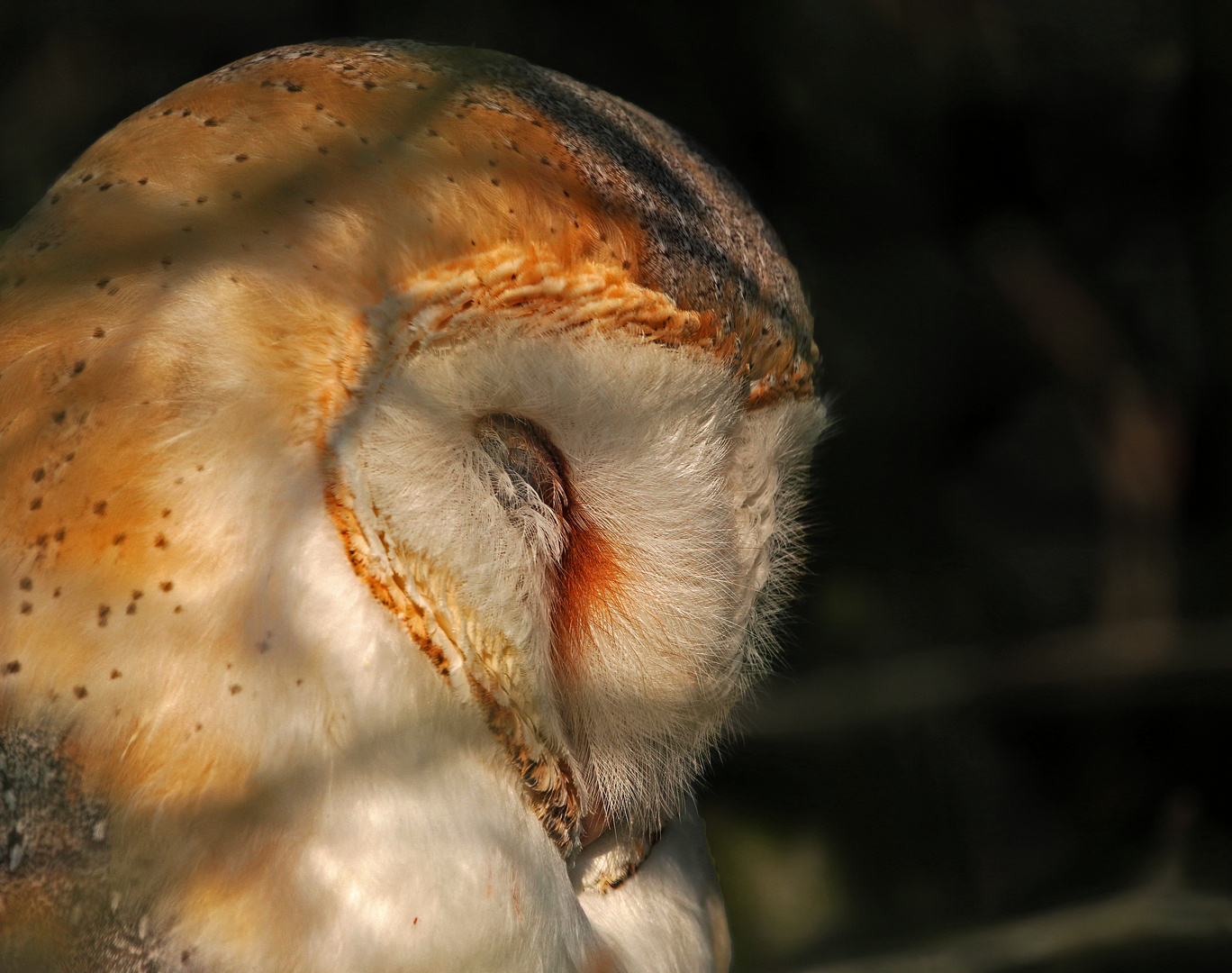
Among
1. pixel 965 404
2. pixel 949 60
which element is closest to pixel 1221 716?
pixel 965 404

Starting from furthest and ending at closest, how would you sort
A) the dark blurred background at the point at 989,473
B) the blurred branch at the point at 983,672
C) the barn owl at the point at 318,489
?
the blurred branch at the point at 983,672
the dark blurred background at the point at 989,473
the barn owl at the point at 318,489

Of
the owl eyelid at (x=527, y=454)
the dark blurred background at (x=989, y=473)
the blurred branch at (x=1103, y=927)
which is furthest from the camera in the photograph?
the blurred branch at (x=1103, y=927)

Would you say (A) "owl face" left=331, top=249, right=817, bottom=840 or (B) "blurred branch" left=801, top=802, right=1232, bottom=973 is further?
(B) "blurred branch" left=801, top=802, right=1232, bottom=973

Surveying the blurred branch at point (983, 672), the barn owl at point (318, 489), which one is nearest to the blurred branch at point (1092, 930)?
the blurred branch at point (983, 672)

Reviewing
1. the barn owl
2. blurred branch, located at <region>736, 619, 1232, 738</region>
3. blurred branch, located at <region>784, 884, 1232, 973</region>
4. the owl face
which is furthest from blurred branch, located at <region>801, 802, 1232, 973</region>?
the barn owl

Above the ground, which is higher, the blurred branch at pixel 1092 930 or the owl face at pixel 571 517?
the owl face at pixel 571 517

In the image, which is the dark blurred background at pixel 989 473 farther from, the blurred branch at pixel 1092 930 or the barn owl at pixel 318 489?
the barn owl at pixel 318 489

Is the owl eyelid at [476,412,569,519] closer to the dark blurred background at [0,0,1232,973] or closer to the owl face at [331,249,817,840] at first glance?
the owl face at [331,249,817,840]

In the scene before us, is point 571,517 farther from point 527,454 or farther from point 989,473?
point 989,473
